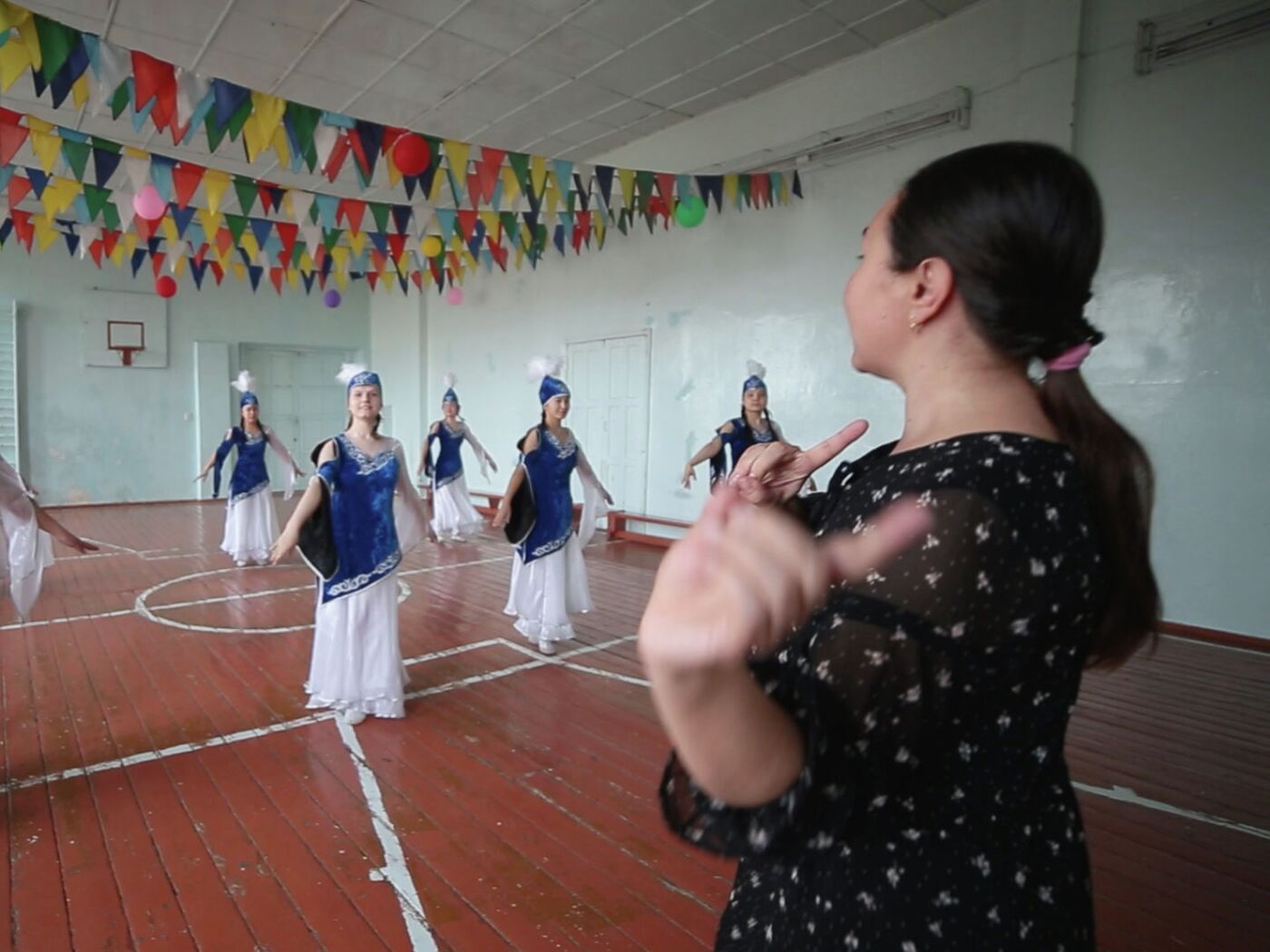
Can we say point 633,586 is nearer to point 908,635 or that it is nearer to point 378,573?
point 378,573

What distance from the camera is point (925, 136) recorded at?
591cm

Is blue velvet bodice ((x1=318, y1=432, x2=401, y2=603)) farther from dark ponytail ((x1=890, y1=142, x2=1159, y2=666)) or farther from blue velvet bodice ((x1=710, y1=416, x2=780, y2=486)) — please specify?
dark ponytail ((x1=890, y1=142, x2=1159, y2=666))

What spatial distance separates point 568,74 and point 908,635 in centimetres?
703

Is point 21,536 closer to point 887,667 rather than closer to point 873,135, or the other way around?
point 887,667

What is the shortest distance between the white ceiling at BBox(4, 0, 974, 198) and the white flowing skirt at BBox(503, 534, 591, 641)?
4050mm

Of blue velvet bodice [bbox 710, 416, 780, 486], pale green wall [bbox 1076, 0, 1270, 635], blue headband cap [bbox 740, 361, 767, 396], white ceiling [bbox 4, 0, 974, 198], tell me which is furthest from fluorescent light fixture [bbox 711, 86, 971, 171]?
blue velvet bodice [bbox 710, 416, 780, 486]

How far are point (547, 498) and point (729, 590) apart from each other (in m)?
4.40

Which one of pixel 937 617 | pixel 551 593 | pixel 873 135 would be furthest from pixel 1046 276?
pixel 873 135

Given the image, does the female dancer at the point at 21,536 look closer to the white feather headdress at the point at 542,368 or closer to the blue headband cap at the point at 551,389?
the blue headband cap at the point at 551,389

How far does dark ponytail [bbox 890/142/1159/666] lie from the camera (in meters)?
0.68

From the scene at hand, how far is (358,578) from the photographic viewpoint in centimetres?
367

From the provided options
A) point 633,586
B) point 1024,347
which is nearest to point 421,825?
point 1024,347

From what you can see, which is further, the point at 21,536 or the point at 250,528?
the point at 250,528

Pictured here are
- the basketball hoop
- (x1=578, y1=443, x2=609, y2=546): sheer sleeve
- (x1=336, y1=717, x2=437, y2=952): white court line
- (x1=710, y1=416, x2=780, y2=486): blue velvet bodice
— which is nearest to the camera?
(x1=336, y1=717, x2=437, y2=952): white court line
